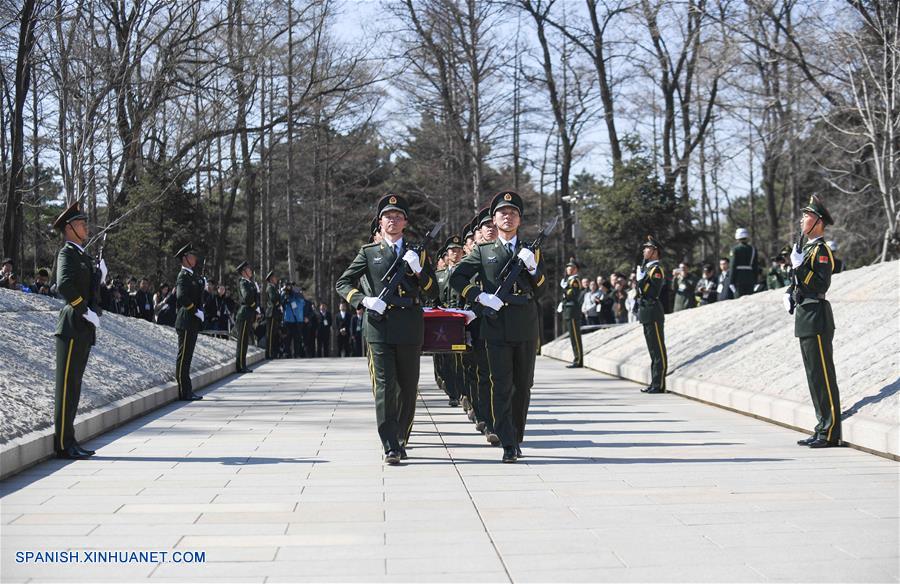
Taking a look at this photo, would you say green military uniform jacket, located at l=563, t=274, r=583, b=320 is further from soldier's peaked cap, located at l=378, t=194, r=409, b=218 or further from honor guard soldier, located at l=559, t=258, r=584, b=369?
soldier's peaked cap, located at l=378, t=194, r=409, b=218

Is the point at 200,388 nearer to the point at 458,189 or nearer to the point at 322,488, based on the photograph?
the point at 322,488

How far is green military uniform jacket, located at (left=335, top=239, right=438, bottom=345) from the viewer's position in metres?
8.61

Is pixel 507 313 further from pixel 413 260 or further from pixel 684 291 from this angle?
pixel 684 291

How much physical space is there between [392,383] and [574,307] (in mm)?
13709

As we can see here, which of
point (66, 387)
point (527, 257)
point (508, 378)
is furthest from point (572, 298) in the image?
point (66, 387)

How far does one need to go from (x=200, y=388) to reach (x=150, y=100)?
7.06 m

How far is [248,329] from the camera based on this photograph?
21344 mm

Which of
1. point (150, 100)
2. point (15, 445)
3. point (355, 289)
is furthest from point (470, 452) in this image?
point (150, 100)

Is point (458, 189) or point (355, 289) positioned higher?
point (458, 189)

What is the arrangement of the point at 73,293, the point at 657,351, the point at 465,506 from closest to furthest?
the point at 465,506 < the point at 73,293 < the point at 657,351

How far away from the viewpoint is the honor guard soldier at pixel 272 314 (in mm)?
24828

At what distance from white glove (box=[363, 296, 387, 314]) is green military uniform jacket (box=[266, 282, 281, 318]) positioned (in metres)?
16.5

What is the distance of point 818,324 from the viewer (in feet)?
30.5

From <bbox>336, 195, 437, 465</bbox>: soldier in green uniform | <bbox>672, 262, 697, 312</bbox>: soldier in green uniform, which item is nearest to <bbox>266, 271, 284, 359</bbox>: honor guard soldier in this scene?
<bbox>672, 262, 697, 312</bbox>: soldier in green uniform
